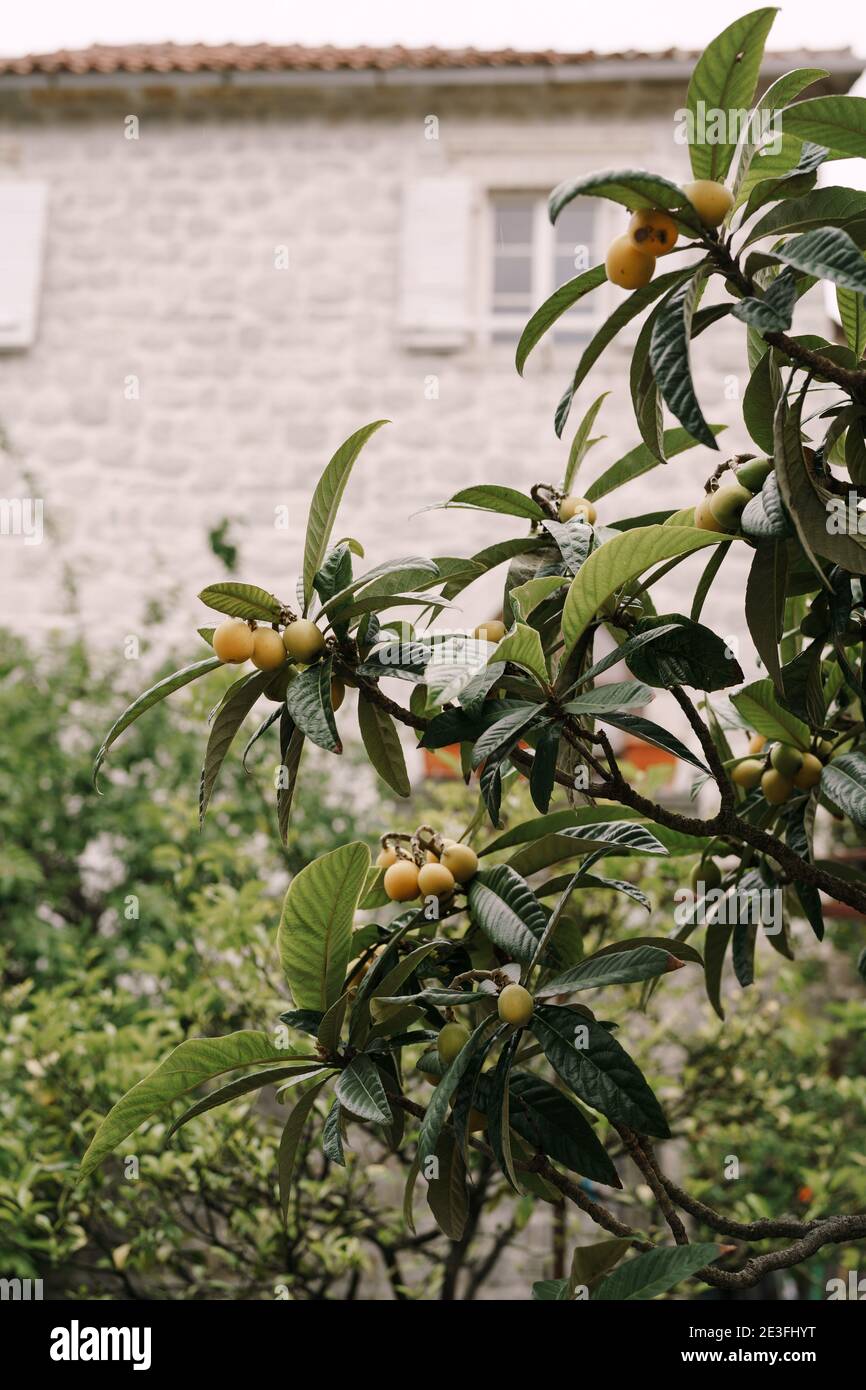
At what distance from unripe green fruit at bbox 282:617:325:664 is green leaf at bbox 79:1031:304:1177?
1.20ft

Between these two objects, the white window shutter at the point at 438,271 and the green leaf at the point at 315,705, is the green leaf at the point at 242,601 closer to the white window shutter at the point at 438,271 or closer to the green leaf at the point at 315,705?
the green leaf at the point at 315,705

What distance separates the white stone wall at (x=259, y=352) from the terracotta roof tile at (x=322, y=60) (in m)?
0.19

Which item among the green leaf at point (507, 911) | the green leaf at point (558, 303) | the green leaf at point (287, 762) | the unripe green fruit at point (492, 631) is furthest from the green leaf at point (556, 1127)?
the green leaf at point (558, 303)

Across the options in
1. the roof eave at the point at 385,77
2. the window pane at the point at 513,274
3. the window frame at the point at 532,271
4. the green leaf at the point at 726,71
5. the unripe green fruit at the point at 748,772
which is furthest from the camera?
the window pane at the point at 513,274

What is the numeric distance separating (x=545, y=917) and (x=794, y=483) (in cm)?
46

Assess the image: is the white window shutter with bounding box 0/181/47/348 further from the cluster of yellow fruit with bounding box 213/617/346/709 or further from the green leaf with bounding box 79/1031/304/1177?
the green leaf with bounding box 79/1031/304/1177

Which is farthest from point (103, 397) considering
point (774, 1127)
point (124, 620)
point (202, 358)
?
point (774, 1127)

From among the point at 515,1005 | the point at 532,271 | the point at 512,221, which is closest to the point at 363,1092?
the point at 515,1005

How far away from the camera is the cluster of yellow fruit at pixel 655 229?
99cm

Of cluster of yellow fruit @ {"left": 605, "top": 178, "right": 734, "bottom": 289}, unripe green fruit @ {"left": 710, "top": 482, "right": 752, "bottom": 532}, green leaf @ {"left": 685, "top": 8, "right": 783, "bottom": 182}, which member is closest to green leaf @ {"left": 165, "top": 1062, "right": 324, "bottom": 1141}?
unripe green fruit @ {"left": 710, "top": 482, "right": 752, "bottom": 532}

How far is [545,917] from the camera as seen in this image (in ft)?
3.92

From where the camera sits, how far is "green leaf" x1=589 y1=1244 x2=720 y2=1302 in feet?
3.42

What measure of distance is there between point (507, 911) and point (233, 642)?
37cm
